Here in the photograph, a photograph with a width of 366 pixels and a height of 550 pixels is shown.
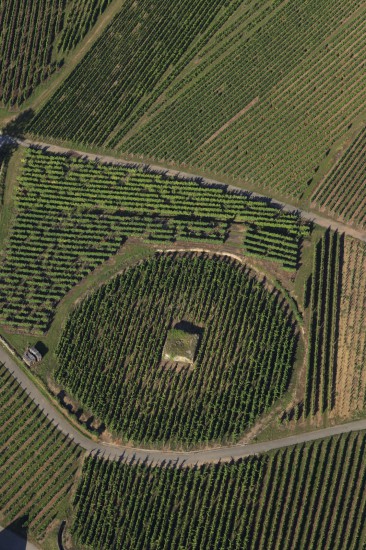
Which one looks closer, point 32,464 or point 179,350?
point 32,464

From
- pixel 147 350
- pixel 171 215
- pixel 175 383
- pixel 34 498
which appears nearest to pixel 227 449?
pixel 175 383

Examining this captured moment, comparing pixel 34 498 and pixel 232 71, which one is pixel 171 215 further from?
pixel 34 498

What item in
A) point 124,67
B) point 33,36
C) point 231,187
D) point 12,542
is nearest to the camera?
point 12,542

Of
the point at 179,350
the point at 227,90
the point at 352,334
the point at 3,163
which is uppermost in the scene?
the point at 227,90

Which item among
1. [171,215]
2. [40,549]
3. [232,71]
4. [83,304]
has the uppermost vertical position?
[232,71]

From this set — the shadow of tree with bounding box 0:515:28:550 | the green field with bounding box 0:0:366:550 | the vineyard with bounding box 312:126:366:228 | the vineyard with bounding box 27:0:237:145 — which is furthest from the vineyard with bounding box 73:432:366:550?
the vineyard with bounding box 27:0:237:145

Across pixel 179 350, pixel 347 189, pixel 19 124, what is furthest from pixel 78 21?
pixel 179 350

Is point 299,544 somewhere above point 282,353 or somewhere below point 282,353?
below

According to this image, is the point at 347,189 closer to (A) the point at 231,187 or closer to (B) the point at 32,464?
(A) the point at 231,187
